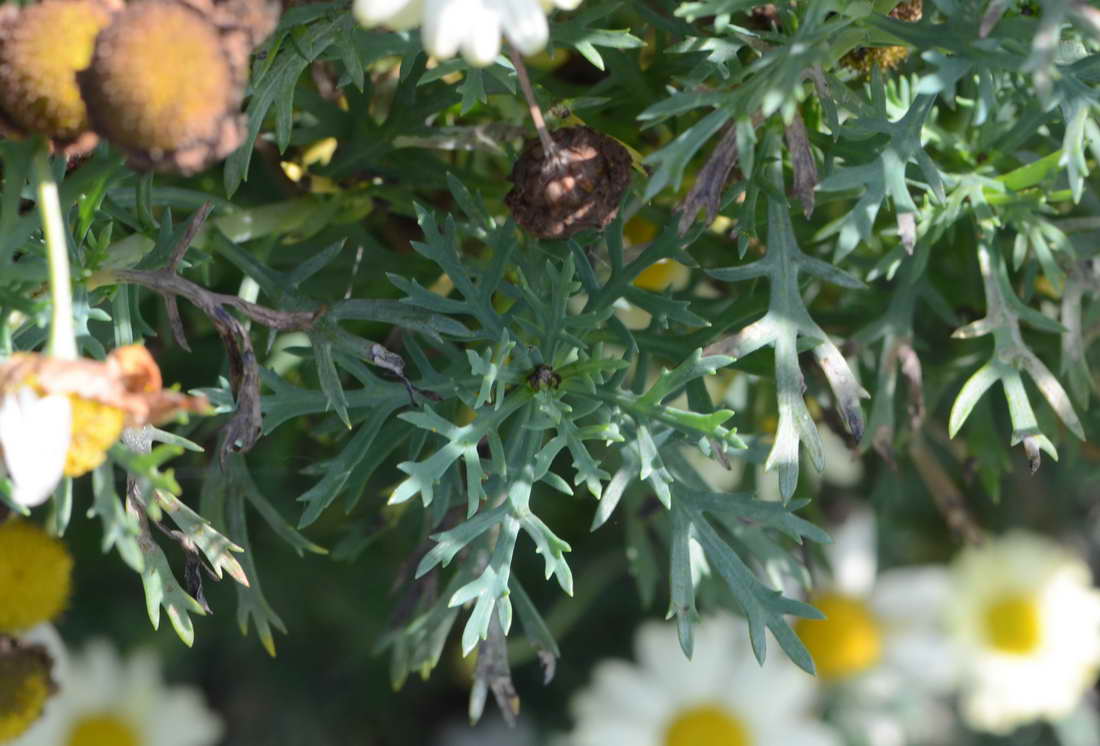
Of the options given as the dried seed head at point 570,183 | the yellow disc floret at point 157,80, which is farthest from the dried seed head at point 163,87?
the dried seed head at point 570,183

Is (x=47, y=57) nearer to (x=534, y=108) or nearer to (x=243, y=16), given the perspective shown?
(x=243, y=16)

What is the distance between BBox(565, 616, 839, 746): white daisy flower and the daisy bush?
0.62ft

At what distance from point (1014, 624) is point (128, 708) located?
987mm

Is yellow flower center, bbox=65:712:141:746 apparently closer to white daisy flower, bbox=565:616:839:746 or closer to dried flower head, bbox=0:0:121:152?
white daisy flower, bbox=565:616:839:746

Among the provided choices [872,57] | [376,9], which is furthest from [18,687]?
[872,57]

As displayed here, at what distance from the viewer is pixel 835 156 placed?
2.49 feet

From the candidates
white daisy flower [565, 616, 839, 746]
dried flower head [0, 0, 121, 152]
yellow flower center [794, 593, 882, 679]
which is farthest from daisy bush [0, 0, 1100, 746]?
yellow flower center [794, 593, 882, 679]

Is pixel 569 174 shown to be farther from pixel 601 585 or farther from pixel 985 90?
pixel 601 585

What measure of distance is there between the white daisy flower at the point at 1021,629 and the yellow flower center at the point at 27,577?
959 mm

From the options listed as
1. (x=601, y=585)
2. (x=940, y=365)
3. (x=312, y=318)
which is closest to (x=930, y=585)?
(x=601, y=585)

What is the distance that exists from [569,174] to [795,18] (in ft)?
0.51

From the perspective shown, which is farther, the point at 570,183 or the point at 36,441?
the point at 570,183

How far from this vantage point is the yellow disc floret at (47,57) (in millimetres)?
479

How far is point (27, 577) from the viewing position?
87cm
